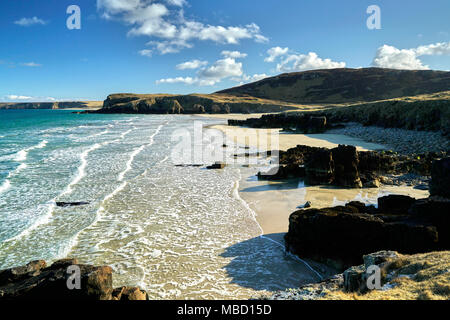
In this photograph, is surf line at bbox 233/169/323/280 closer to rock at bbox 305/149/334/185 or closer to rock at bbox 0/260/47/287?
rock at bbox 305/149/334/185

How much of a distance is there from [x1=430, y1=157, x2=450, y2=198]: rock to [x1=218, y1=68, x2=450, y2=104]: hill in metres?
104

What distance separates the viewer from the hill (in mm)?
104812

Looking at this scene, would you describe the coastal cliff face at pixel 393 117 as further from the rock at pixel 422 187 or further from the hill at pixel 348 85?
the hill at pixel 348 85

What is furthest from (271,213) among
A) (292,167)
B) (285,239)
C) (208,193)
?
(292,167)

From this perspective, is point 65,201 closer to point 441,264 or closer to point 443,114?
point 441,264

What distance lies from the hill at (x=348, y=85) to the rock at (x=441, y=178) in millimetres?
103791

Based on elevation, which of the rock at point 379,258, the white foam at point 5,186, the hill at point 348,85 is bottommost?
the white foam at point 5,186

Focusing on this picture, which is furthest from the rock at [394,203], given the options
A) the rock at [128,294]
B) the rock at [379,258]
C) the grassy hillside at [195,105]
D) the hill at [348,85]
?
the hill at [348,85]

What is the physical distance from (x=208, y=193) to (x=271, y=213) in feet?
13.9

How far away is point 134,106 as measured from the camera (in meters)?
133

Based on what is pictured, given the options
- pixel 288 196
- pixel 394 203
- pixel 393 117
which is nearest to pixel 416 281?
pixel 394 203

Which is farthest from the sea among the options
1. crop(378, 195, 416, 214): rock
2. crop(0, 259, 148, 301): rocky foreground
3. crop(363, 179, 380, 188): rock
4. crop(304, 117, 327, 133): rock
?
crop(304, 117, 327, 133): rock

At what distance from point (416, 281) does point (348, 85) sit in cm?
14150

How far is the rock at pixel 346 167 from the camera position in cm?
1424
